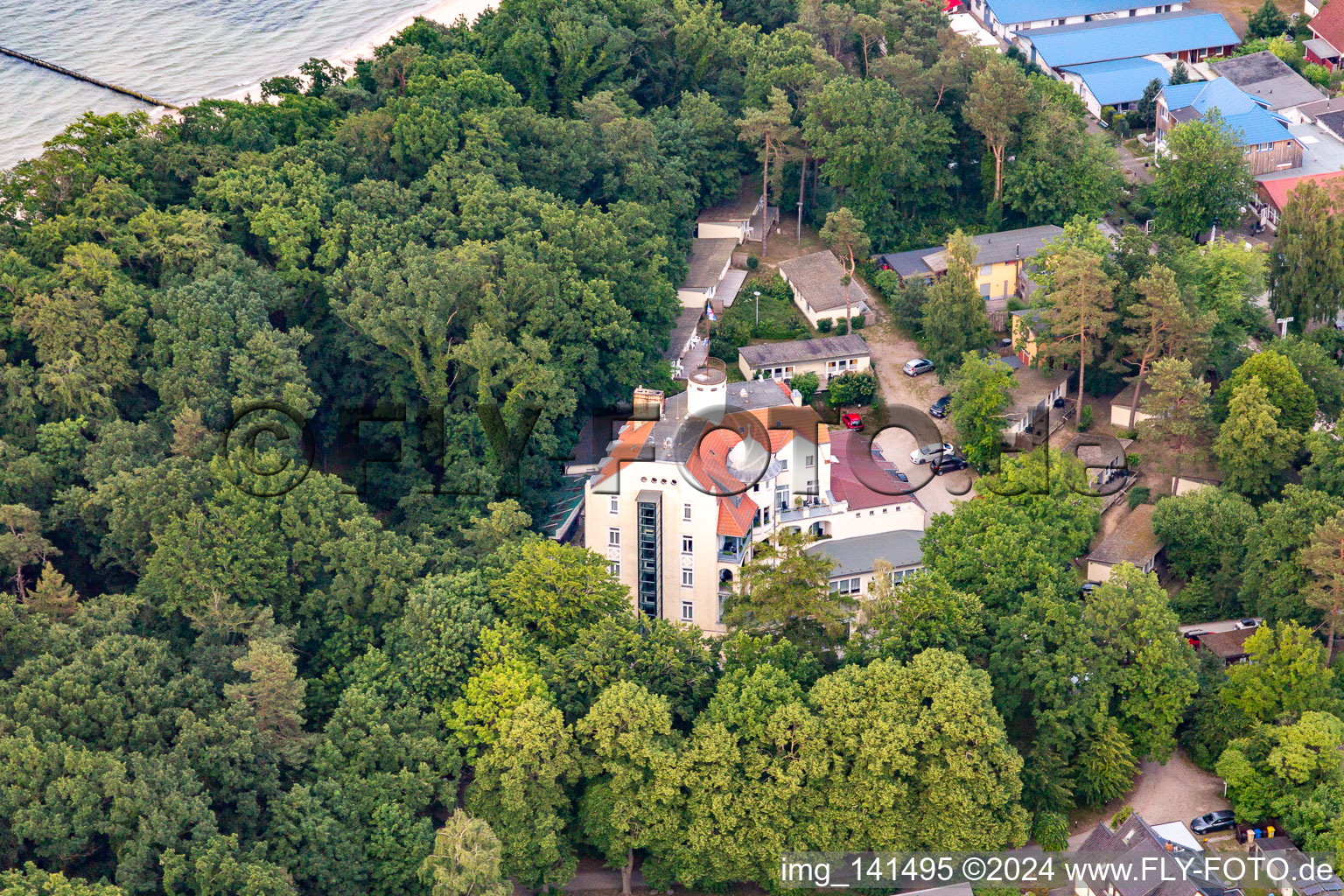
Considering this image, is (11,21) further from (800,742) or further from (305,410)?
(800,742)

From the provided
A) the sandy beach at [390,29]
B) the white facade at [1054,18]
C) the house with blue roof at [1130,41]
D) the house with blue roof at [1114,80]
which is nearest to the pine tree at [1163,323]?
the house with blue roof at [1114,80]

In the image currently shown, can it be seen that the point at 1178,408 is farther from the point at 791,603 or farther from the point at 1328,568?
the point at 791,603

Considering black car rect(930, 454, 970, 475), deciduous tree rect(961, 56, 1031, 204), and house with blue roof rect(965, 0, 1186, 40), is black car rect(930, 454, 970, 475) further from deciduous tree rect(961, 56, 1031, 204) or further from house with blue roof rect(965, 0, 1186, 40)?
house with blue roof rect(965, 0, 1186, 40)

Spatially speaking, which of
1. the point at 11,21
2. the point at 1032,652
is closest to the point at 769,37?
the point at 11,21

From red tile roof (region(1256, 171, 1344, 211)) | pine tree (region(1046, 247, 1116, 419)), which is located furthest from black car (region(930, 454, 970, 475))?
red tile roof (region(1256, 171, 1344, 211))

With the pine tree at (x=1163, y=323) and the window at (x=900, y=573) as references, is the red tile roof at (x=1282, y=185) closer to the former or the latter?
the pine tree at (x=1163, y=323)

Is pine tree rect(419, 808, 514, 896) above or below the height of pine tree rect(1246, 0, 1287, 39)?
below
